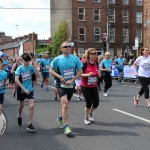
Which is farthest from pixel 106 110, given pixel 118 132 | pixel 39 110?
pixel 118 132

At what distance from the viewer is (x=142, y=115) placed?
28.7 ft

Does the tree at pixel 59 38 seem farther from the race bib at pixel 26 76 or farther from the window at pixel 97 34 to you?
the race bib at pixel 26 76

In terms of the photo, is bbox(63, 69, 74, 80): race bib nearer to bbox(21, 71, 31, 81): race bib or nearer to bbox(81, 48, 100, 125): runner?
bbox(81, 48, 100, 125): runner

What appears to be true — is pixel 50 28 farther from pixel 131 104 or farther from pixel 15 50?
pixel 131 104

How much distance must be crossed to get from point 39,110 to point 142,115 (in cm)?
319

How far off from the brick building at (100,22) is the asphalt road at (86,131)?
121ft

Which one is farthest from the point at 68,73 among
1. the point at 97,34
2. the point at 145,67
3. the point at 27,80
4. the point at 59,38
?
the point at 97,34

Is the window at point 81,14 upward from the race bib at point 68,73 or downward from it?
upward

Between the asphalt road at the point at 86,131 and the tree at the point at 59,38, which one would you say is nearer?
the asphalt road at the point at 86,131

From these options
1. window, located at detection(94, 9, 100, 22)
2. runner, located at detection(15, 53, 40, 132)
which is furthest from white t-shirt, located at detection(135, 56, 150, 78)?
window, located at detection(94, 9, 100, 22)

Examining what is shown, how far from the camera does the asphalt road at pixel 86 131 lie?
19.1 ft

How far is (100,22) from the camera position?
47.7 m

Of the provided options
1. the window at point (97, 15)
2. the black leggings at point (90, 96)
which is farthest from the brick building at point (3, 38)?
the black leggings at point (90, 96)

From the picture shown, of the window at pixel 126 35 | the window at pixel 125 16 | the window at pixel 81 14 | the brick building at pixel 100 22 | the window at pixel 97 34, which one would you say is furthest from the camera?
the window at pixel 126 35
